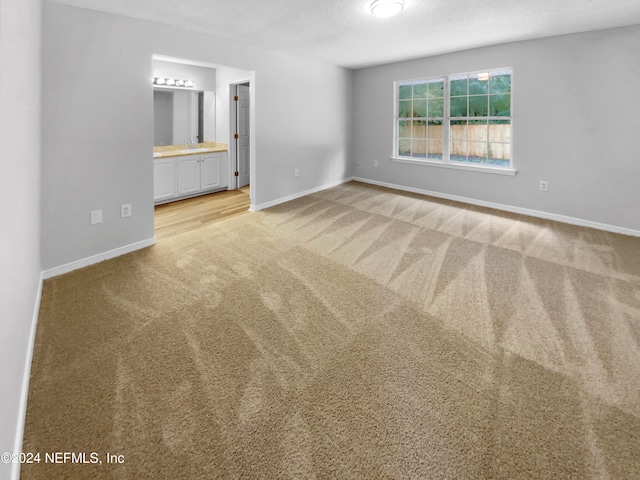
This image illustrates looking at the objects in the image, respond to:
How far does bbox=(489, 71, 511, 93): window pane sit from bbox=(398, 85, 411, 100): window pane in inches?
56.7

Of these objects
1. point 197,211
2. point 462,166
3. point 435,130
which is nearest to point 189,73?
point 197,211

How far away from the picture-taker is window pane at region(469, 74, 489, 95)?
5.14 meters

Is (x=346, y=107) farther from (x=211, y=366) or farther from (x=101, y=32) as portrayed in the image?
(x=211, y=366)

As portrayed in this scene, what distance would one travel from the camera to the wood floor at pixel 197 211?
4.39m

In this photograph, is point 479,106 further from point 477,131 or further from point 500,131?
point 500,131

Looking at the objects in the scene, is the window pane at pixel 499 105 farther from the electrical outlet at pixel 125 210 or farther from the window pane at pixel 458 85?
the electrical outlet at pixel 125 210

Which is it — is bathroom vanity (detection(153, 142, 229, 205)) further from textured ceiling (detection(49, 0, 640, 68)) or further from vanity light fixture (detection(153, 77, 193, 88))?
textured ceiling (detection(49, 0, 640, 68))

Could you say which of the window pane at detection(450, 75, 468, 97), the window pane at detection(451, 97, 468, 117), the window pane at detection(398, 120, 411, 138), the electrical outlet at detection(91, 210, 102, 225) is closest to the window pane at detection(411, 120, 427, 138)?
the window pane at detection(398, 120, 411, 138)

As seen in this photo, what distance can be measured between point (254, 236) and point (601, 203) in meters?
4.32

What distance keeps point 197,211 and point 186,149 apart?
1835 millimetres

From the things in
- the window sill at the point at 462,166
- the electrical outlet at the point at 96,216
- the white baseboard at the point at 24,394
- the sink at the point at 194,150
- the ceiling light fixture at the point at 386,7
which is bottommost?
the white baseboard at the point at 24,394

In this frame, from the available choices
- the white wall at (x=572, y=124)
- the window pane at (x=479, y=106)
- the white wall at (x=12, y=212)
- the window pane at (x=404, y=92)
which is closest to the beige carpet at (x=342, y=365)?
the white wall at (x=12, y=212)

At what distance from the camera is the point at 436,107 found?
5.80m

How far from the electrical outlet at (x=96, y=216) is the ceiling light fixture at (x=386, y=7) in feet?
10.6
